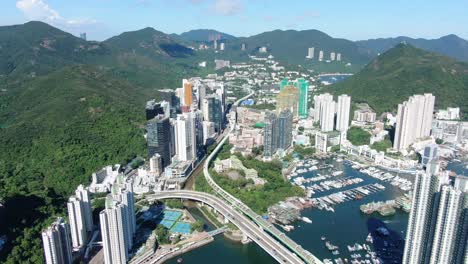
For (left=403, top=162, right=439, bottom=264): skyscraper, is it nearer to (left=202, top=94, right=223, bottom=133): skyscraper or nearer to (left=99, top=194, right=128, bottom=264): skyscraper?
(left=99, top=194, right=128, bottom=264): skyscraper

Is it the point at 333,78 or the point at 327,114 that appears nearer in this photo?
the point at 327,114

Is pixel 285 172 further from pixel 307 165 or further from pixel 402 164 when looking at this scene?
pixel 402 164

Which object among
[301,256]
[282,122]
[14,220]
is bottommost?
[301,256]

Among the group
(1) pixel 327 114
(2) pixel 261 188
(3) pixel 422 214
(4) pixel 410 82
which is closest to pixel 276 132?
(2) pixel 261 188

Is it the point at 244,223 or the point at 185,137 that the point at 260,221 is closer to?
the point at 244,223

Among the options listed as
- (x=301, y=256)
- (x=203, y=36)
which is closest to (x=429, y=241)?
(x=301, y=256)

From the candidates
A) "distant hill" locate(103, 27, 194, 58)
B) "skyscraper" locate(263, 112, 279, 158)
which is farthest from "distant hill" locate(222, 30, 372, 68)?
"skyscraper" locate(263, 112, 279, 158)

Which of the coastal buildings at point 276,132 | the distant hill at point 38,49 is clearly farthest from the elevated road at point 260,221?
the distant hill at point 38,49
